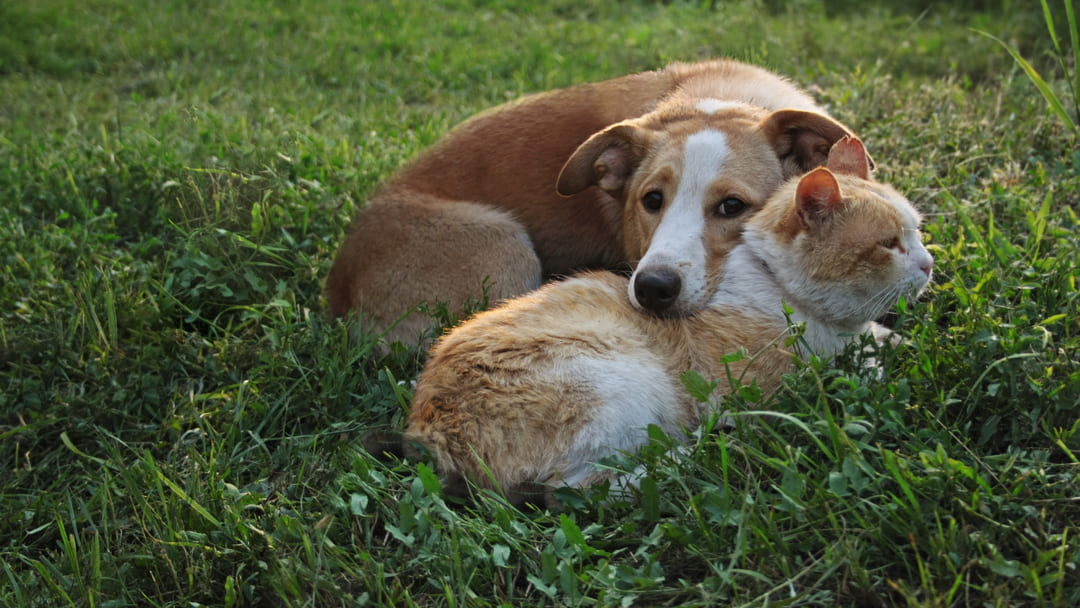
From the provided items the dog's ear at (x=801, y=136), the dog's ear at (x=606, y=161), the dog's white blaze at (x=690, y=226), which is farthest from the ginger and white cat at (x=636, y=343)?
the dog's ear at (x=606, y=161)

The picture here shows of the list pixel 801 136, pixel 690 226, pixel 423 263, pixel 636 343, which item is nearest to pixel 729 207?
pixel 690 226

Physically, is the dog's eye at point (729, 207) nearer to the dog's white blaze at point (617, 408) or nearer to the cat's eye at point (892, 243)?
the cat's eye at point (892, 243)

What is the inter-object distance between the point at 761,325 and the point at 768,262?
24cm

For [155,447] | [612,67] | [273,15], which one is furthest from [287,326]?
[273,15]

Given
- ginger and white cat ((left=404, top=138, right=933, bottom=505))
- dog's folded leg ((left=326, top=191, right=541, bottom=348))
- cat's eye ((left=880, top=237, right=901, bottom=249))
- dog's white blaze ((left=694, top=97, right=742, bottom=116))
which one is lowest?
dog's folded leg ((left=326, top=191, right=541, bottom=348))

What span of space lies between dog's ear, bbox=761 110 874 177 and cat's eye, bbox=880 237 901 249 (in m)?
A: 0.63

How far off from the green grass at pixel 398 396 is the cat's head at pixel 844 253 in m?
0.18

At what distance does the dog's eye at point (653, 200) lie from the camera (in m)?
3.52

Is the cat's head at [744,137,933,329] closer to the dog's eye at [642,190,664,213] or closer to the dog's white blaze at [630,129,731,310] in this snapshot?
the dog's white blaze at [630,129,731,310]

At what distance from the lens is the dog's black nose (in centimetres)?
302

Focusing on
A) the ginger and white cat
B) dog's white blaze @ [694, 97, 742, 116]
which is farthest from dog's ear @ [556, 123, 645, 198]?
the ginger and white cat

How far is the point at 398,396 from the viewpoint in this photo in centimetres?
300

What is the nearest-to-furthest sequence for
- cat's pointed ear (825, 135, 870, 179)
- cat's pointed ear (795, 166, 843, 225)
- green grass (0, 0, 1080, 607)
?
1. green grass (0, 0, 1080, 607)
2. cat's pointed ear (795, 166, 843, 225)
3. cat's pointed ear (825, 135, 870, 179)

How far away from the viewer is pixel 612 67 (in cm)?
653
